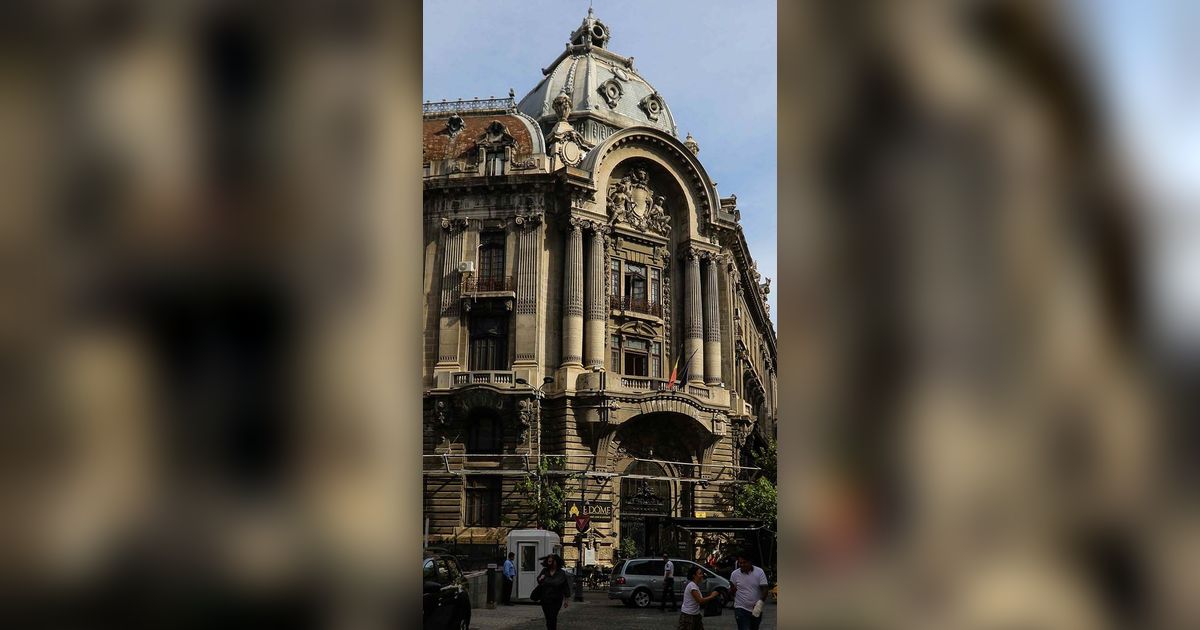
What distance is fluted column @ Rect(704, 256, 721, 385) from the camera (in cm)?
3678

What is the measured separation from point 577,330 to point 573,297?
4.20 feet

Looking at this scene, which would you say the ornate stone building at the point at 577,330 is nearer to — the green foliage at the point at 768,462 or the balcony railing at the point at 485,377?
the balcony railing at the point at 485,377

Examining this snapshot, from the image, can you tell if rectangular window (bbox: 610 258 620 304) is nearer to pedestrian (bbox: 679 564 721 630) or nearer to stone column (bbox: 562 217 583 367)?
stone column (bbox: 562 217 583 367)

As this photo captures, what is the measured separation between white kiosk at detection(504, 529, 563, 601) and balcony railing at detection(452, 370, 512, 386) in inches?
415

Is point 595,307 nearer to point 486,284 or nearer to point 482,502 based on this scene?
point 486,284

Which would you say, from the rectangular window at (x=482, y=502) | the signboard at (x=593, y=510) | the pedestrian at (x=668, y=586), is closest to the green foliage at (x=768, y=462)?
the signboard at (x=593, y=510)

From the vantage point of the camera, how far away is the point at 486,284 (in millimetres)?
35188
